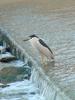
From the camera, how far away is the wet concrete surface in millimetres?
9361

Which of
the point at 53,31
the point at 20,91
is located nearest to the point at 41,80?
the point at 20,91

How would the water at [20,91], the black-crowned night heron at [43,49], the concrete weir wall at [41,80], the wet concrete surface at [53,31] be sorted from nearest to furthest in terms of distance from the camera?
1. the concrete weir wall at [41,80]
2. the wet concrete surface at [53,31]
3. the water at [20,91]
4. the black-crowned night heron at [43,49]

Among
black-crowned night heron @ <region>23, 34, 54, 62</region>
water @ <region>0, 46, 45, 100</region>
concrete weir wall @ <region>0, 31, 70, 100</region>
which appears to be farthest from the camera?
black-crowned night heron @ <region>23, 34, 54, 62</region>

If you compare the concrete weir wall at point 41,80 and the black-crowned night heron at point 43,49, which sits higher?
the black-crowned night heron at point 43,49

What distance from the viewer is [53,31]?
45.9 feet

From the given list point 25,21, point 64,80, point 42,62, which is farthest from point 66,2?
point 64,80

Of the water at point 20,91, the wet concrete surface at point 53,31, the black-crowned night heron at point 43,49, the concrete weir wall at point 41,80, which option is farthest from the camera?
the black-crowned night heron at point 43,49

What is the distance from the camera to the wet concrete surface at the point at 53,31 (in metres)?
9.36

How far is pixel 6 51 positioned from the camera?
45.8 ft

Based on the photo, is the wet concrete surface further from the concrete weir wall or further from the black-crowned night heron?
the black-crowned night heron

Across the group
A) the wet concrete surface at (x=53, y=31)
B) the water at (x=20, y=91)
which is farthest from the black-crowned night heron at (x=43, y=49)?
the water at (x=20, y=91)

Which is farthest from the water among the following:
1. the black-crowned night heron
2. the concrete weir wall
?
the black-crowned night heron

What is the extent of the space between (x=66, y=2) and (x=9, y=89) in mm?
10684

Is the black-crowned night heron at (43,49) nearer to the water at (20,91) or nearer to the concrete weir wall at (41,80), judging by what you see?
the concrete weir wall at (41,80)
